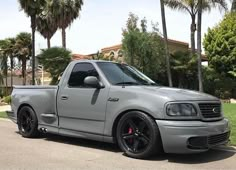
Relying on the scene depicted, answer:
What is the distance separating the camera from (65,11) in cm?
3900

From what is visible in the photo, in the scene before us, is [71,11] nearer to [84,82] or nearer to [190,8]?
[190,8]

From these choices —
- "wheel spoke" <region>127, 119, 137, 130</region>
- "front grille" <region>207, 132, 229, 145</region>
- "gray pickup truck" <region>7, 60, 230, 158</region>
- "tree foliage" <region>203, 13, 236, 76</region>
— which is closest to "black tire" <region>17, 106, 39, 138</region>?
"gray pickup truck" <region>7, 60, 230, 158</region>

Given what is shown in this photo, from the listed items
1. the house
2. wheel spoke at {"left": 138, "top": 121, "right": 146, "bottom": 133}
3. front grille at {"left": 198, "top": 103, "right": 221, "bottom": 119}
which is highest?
the house

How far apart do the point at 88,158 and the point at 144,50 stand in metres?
25.4

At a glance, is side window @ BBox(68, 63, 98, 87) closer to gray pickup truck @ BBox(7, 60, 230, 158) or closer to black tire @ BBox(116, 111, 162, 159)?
gray pickup truck @ BBox(7, 60, 230, 158)

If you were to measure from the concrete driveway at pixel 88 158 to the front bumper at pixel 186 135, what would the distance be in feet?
0.90


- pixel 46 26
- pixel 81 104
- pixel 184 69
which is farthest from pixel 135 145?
pixel 46 26

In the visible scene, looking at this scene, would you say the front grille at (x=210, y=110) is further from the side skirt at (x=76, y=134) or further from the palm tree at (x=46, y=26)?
the palm tree at (x=46, y=26)

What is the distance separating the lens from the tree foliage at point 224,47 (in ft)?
120

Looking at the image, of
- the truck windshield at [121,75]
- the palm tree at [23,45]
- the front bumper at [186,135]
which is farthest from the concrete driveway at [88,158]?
the palm tree at [23,45]

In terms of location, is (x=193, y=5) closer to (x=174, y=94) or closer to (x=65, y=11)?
(x=65, y=11)

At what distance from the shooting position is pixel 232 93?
36.2m

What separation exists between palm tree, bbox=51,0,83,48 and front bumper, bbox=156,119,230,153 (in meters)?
33.4

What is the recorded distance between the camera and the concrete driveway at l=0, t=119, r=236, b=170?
6590 mm
